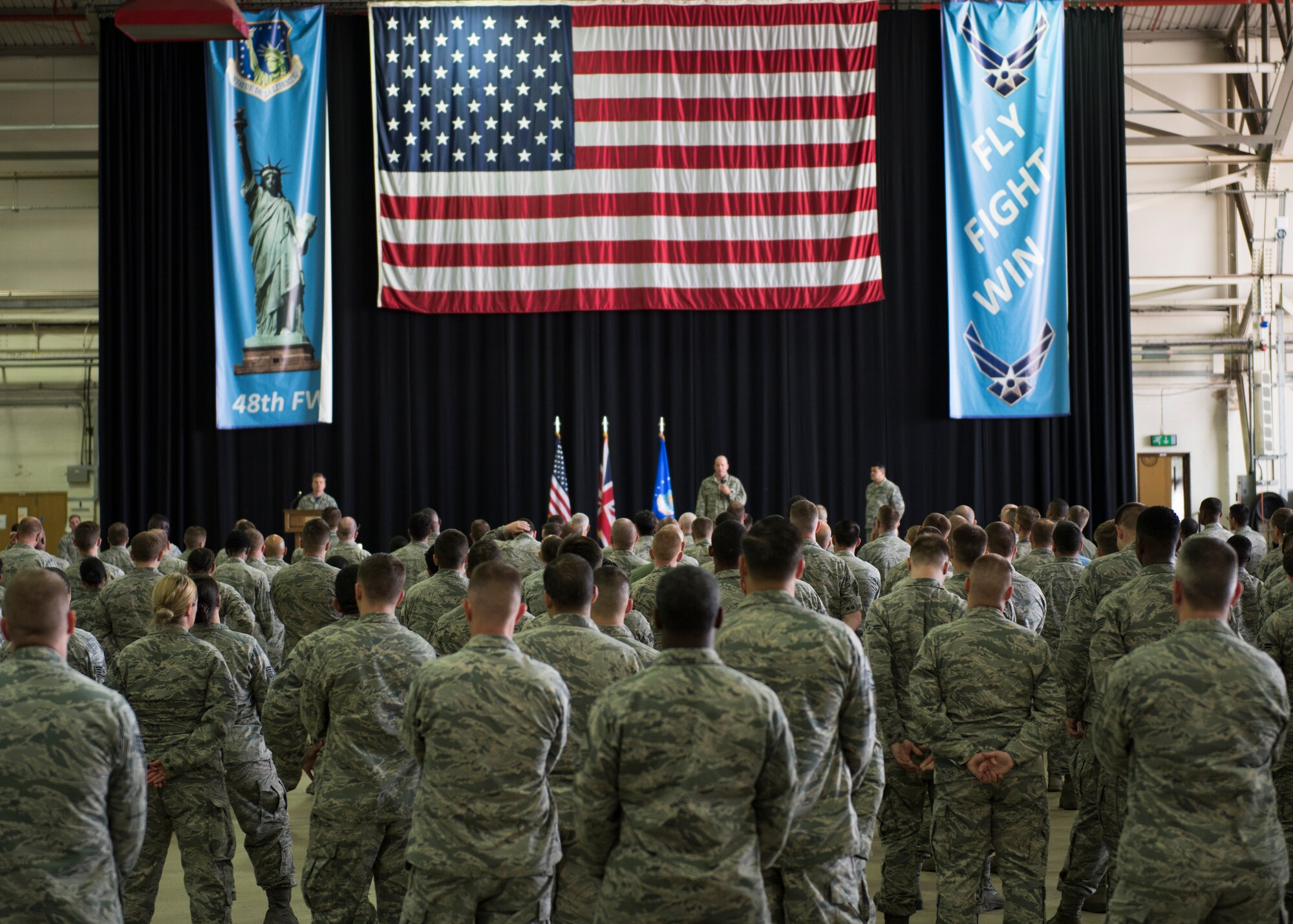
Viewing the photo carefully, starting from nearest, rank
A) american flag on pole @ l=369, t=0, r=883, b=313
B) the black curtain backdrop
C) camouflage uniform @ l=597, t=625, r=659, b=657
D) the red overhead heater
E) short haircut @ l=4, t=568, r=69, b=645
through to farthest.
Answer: short haircut @ l=4, t=568, r=69, b=645 < camouflage uniform @ l=597, t=625, r=659, b=657 < the red overhead heater < american flag on pole @ l=369, t=0, r=883, b=313 < the black curtain backdrop

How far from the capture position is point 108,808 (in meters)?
3.02

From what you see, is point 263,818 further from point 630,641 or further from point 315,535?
point 315,535

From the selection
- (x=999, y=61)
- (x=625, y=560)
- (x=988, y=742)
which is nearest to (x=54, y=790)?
(x=988, y=742)

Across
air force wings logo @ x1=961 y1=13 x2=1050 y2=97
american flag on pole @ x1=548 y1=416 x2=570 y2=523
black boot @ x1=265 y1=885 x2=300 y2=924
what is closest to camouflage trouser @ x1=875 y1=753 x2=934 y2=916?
black boot @ x1=265 y1=885 x2=300 y2=924

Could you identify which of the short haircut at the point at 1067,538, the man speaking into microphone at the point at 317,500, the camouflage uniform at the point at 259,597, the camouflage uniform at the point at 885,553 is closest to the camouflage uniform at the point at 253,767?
the camouflage uniform at the point at 259,597

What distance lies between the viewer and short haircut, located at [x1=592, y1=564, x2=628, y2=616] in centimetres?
391

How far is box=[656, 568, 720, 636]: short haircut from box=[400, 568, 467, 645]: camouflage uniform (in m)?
2.88

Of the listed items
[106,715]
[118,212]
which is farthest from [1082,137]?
[106,715]

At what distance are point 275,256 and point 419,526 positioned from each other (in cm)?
835

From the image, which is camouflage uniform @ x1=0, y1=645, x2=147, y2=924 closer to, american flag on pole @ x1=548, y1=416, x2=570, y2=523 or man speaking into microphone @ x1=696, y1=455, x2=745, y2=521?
american flag on pole @ x1=548, y1=416, x2=570, y2=523

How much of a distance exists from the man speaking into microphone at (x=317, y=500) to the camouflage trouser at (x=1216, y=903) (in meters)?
11.2

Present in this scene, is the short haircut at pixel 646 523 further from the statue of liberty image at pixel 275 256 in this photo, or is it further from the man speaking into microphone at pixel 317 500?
the statue of liberty image at pixel 275 256

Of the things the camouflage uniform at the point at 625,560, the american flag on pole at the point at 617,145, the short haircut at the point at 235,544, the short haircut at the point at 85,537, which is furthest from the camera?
the american flag on pole at the point at 617,145

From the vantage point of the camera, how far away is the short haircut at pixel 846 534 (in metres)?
6.72
